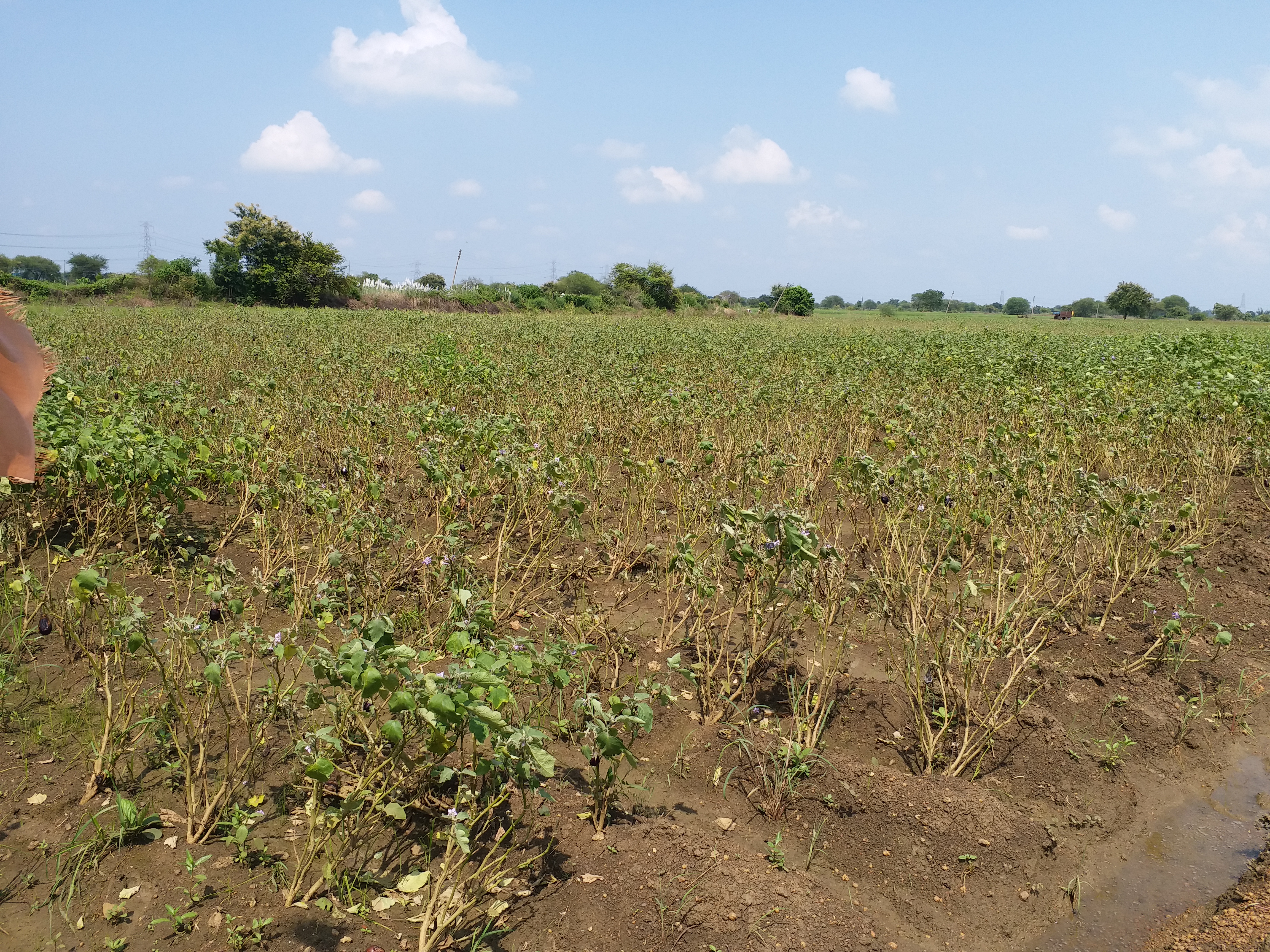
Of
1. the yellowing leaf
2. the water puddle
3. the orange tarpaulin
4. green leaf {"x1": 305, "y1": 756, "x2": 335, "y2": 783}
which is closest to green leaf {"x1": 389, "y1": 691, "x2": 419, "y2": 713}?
green leaf {"x1": 305, "y1": 756, "x2": 335, "y2": 783}

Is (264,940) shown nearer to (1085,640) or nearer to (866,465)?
(866,465)

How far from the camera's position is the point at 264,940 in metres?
2.23

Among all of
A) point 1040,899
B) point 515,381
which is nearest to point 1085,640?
point 1040,899

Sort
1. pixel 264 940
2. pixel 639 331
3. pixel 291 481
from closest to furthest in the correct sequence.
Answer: pixel 264 940
pixel 291 481
pixel 639 331

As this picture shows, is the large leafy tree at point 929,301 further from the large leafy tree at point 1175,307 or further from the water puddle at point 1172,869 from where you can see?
the water puddle at point 1172,869

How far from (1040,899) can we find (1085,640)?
1.97m

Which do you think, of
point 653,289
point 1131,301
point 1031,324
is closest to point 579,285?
point 653,289

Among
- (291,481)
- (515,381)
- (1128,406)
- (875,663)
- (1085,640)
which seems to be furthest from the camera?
(515,381)

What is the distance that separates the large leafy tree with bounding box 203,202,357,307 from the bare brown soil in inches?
1355

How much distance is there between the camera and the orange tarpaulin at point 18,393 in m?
0.79

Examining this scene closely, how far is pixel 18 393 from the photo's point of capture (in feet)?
2.72

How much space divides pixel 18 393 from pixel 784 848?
8.80 ft

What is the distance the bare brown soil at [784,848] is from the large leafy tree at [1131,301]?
8693cm

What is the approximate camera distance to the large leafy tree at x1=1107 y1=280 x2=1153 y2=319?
A: 76188 millimetres
